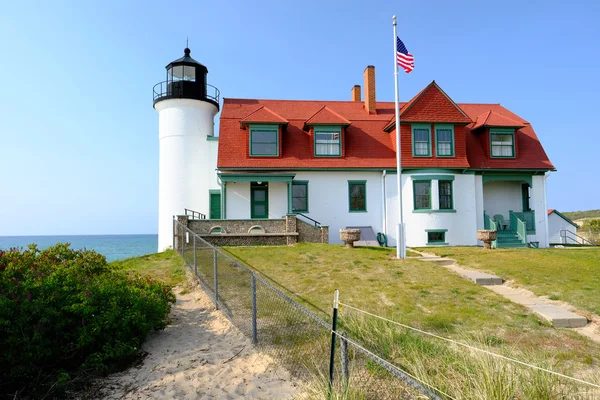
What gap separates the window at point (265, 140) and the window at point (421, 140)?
7.68 m

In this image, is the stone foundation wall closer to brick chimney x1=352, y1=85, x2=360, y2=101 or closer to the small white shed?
brick chimney x1=352, y1=85, x2=360, y2=101

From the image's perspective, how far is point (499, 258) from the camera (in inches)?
553

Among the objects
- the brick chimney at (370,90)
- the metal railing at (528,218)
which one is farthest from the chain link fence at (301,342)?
the metal railing at (528,218)

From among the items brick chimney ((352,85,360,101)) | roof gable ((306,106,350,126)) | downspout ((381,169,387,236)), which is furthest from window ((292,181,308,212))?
brick chimney ((352,85,360,101))

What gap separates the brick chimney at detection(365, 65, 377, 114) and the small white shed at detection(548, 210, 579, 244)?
64.0 feet

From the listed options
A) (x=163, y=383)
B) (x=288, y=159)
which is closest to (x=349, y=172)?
(x=288, y=159)

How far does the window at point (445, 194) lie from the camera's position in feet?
67.4

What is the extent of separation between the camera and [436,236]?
20.4 metres

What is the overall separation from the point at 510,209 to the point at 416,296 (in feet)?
55.2

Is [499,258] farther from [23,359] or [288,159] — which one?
[23,359]

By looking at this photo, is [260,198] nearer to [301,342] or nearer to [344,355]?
[301,342]

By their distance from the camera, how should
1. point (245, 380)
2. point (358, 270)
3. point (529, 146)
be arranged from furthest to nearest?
point (529, 146) < point (358, 270) < point (245, 380)

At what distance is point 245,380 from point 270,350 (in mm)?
863

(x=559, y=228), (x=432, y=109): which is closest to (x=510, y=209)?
(x=432, y=109)
